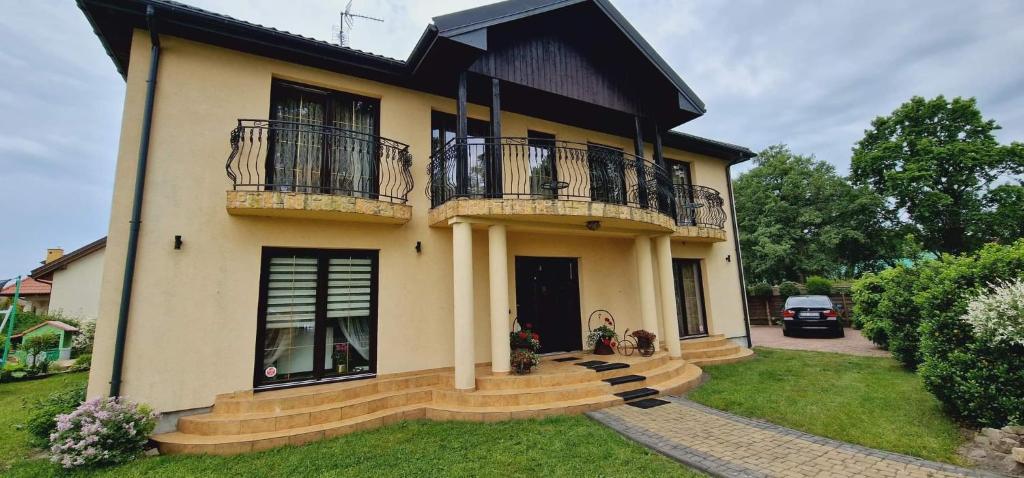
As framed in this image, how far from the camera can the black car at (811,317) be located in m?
13.6

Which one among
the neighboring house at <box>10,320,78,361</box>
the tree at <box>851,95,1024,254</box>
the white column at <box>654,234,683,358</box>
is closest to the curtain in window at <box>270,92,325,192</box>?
the white column at <box>654,234,683,358</box>

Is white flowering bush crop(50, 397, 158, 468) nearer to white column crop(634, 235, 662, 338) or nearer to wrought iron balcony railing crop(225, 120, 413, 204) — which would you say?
wrought iron balcony railing crop(225, 120, 413, 204)

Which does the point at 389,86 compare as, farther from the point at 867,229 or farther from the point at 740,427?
the point at 867,229

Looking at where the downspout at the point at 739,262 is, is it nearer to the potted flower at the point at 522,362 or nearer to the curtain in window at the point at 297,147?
the potted flower at the point at 522,362

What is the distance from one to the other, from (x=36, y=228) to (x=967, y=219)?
171ft

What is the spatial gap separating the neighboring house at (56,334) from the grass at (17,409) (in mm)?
1739

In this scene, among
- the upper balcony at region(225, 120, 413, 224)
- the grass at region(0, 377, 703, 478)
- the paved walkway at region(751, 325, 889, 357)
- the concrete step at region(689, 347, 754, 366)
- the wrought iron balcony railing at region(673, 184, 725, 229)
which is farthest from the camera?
the wrought iron balcony railing at region(673, 184, 725, 229)

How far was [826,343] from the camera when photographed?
40.2 feet

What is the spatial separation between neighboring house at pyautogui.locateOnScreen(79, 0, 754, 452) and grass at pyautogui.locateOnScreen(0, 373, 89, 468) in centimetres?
110

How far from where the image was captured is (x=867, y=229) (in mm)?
23125

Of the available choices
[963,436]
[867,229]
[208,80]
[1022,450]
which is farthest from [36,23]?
[867,229]

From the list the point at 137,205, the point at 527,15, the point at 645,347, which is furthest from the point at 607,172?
the point at 137,205

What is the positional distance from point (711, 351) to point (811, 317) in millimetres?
7638

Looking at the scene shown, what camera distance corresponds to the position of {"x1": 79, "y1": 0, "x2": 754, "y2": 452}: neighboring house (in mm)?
5164
